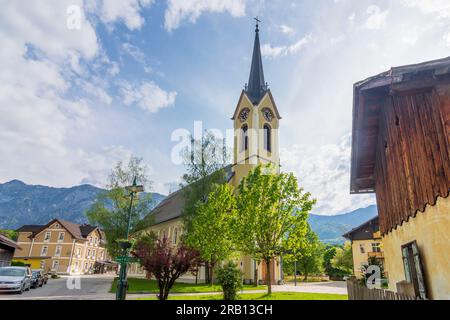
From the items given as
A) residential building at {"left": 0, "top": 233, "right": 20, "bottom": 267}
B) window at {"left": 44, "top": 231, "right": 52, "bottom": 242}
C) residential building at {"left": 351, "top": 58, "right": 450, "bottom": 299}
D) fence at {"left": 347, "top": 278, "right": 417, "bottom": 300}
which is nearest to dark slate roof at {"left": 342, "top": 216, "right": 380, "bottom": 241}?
residential building at {"left": 351, "top": 58, "right": 450, "bottom": 299}

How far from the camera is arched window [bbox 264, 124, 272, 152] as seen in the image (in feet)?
131

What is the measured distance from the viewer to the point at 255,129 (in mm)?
38750

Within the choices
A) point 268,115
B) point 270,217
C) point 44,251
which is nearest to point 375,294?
point 270,217

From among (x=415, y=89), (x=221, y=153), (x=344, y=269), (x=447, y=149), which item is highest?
(x=221, y=153)

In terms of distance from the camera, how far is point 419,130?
673cm

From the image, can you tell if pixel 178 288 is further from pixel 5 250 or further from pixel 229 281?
pixel 5 250

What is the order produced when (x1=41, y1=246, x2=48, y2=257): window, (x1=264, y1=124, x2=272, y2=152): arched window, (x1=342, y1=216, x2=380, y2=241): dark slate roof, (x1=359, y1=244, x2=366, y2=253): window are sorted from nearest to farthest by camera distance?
1. (x1=264, y1=124, x2=272, y2=152): arched window
2. (x1=342, y1=216, x2=380, y2=241): dark slate roof
3. (x1=359, y1=244, x2=366, y2=253): window
4. (x1=41, y1=246, x2=48, y2=257): window

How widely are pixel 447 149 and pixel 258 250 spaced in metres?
15.5

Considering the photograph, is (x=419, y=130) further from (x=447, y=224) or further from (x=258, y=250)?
(x=258, y=250)

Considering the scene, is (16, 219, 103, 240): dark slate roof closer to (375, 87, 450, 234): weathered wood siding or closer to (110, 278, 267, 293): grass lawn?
(110, 278, 267, 293): grass lawn

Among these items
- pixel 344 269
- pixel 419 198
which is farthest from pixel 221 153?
pixel 344 269

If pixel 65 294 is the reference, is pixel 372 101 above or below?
above

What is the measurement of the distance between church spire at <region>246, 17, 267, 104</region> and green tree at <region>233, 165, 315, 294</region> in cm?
2238

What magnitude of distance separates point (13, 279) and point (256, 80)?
38.1 metres
